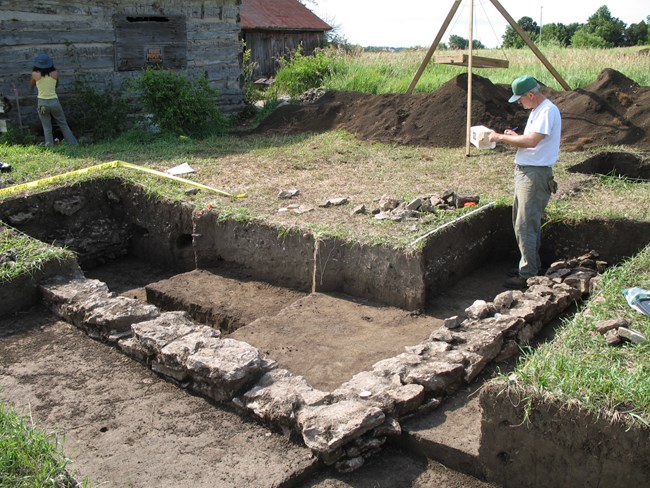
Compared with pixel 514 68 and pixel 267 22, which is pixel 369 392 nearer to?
pixel 514 68

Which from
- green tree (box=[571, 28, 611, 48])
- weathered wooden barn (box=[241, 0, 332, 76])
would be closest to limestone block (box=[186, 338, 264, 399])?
weathered wooden barn (box=[241, 0, 332, 76])

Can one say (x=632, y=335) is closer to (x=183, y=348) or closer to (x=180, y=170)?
(x=183, y=348)

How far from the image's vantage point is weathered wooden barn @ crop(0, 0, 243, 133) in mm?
11922

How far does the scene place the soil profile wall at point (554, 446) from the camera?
334 centimetres

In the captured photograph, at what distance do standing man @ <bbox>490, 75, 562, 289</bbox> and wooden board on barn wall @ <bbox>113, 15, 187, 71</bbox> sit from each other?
916cm

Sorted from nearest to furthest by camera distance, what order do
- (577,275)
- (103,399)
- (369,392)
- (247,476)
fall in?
1. (247,476)
2. (369,392)
3. (103,399)
4. (577,275)

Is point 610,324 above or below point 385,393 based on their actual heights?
above

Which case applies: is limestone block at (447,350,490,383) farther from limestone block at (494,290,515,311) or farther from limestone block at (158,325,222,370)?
limestone block at (158,325,222,370)

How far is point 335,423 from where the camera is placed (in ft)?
12.9

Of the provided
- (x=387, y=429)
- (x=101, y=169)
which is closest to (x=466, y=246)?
(x=387, y=429)

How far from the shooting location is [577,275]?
6.30m

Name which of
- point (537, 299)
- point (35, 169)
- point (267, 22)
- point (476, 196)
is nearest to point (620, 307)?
point (537, 299)

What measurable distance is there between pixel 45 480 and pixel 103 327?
6.70 ft

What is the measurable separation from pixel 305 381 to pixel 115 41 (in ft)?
34.9
